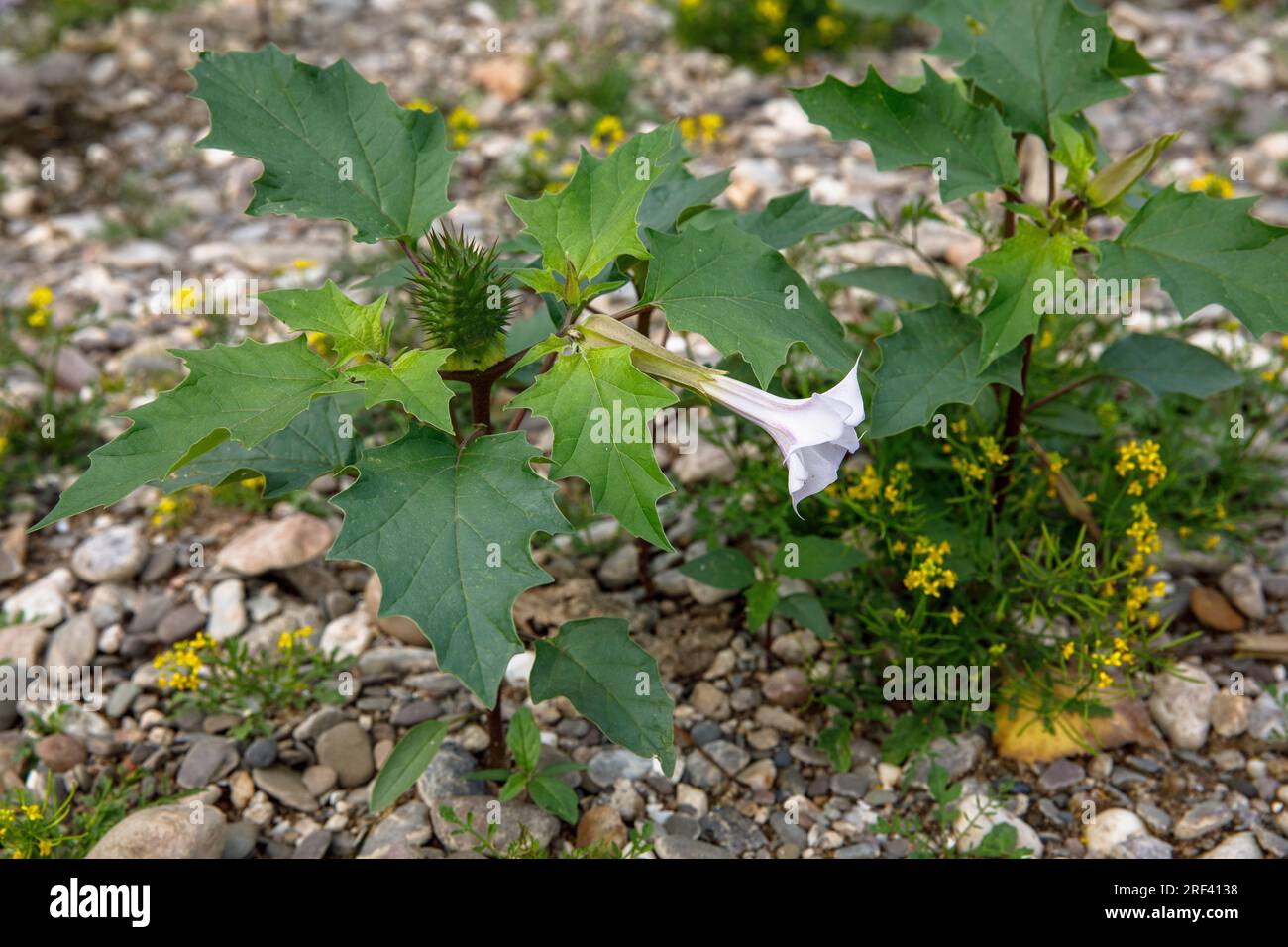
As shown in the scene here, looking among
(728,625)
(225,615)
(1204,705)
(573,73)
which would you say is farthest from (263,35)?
(1204,705)

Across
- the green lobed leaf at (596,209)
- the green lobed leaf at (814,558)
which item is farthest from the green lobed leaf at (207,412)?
the green lobed leaf at (814,558)

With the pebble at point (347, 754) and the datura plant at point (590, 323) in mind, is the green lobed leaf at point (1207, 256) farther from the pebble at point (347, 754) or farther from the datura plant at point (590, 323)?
the pebble at point (347, 754)

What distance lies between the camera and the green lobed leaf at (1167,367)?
2.93m

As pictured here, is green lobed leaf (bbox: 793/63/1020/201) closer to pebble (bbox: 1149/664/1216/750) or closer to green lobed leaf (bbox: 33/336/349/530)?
green lobed leaf (bbox: 33/336/349/530)

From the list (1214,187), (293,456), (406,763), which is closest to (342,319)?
(293,456)

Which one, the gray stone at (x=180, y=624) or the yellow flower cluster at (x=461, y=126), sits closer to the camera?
the gray stone at (x=180, y=624)

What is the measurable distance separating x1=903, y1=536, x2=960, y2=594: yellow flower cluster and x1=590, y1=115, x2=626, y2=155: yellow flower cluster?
2.54 meters

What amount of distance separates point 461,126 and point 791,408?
3451 millimetres

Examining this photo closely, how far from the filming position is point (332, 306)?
2291 mm

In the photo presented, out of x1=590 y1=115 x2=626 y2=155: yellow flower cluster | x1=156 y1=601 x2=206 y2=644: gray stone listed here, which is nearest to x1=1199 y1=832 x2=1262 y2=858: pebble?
x1=156 y1=601 x2=206 y2=644: gray stone

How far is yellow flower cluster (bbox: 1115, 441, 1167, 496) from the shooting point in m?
2.94

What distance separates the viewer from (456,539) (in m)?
2.05

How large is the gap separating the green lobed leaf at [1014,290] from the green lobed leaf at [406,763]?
1462mm
